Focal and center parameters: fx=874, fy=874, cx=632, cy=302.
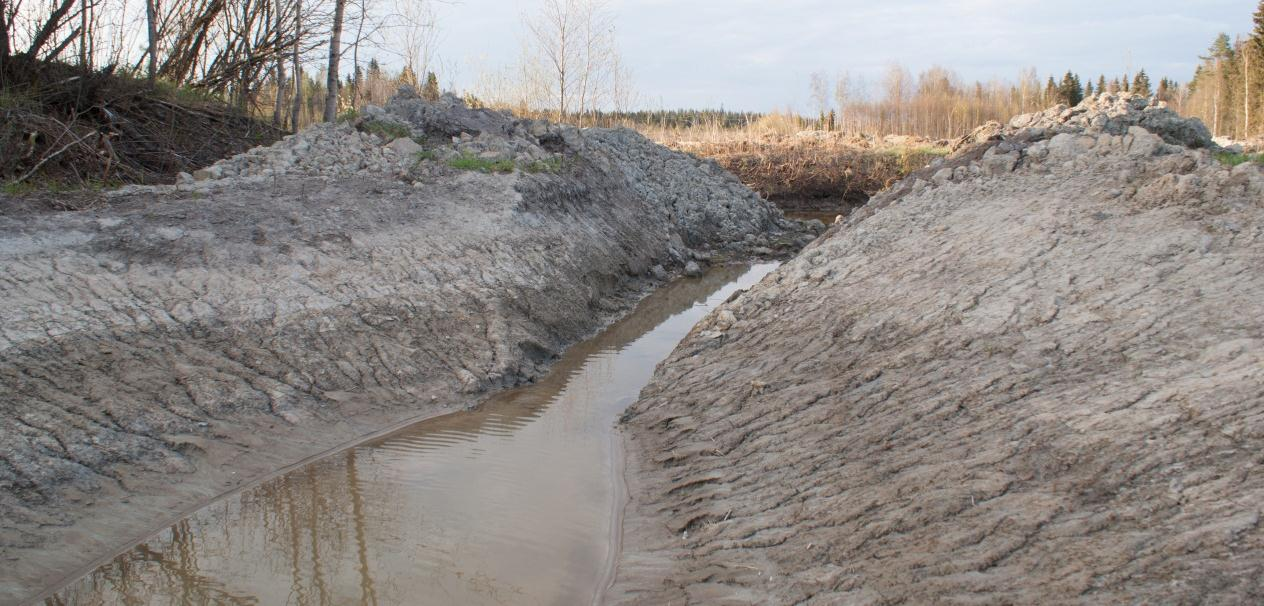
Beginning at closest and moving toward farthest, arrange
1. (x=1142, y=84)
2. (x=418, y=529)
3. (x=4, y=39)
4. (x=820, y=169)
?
(x=418, y=529) < (x=4, y=39) < (x=820, y=169) < (x=1142, y=84)

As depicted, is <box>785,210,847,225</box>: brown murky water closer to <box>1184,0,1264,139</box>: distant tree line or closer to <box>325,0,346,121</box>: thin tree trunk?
<box>325,0,346,121</box>: thin tree trunk

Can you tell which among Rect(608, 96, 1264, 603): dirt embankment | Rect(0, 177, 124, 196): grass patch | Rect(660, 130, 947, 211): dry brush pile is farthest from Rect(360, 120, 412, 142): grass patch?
Rect(660, 130, 947, 211): dry brush pile

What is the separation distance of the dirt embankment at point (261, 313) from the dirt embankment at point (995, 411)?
7.89ft

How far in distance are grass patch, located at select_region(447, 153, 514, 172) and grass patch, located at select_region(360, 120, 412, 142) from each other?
1089 mm

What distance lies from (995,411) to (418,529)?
3.56m

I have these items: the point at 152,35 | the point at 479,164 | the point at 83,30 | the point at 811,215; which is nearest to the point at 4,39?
the point at 83,30

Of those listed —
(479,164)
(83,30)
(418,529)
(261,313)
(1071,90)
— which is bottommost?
(418,529)

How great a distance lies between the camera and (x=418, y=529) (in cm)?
552

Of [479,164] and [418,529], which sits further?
[479,164]

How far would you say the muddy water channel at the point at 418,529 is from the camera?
4.82 metres

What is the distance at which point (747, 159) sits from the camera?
27.4m

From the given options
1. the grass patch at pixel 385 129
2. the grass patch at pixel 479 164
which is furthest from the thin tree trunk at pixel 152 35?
the grass patch at pixel 479 164

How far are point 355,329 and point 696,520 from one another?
4.22 metres

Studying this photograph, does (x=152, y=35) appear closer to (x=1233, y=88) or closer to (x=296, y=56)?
(x=296, y=56)
